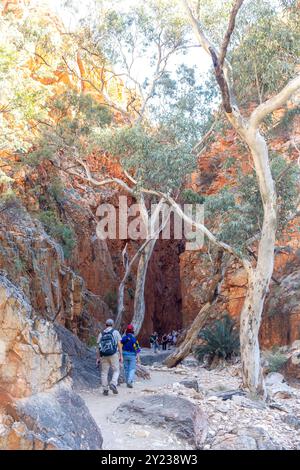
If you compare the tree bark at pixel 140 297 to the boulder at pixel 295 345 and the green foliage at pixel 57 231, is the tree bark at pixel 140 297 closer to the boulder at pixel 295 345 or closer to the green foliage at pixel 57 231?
the green foliage at pixel 57 231

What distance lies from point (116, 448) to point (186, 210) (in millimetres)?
10667

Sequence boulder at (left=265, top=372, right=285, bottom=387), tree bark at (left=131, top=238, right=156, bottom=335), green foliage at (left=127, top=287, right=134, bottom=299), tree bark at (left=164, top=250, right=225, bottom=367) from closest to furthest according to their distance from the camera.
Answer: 1. boulder at (left=265, top=372, right=285, bottom=387)
2. tree bark at (left=164, top=250, right=225, bottom=367)
3. tree bark at (left=131, top=238, right=156, bottom=335)
4. green foliage at (left=127, top=287, right=134, bottom=299)

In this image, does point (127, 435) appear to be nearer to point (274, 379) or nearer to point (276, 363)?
point (274, 379)

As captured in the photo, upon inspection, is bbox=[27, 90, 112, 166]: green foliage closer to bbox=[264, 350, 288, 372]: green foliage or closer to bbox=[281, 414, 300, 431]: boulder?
bbox=[264, 350, 288, 372]: green foliage

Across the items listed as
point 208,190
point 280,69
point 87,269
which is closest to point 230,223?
point 280,69

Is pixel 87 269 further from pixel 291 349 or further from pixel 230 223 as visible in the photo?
pixel 230 223

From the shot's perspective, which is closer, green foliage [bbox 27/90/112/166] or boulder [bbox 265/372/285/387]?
boulder [bbox 265/372/285/387]

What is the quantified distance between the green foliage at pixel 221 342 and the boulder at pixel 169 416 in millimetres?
8943

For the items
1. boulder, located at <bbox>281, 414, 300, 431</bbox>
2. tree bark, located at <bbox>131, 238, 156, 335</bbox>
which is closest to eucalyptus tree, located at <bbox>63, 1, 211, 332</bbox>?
tree bark, located at <bbox>131, 238, 156, 335</bbox>

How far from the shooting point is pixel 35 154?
16.7 meters

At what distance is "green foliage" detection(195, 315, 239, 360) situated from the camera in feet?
52.7

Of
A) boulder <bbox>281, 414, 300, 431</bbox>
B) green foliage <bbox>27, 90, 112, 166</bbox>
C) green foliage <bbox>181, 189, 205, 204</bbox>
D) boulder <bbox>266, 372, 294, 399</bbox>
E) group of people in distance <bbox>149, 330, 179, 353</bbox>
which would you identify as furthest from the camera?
group of people in distance <bbox>149, 330, 179, 353</bbox>

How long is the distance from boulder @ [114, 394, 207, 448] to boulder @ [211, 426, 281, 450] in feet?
0.90

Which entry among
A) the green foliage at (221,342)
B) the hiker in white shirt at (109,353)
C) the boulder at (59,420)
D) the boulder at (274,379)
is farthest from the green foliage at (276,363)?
the boulder at (59,420)
